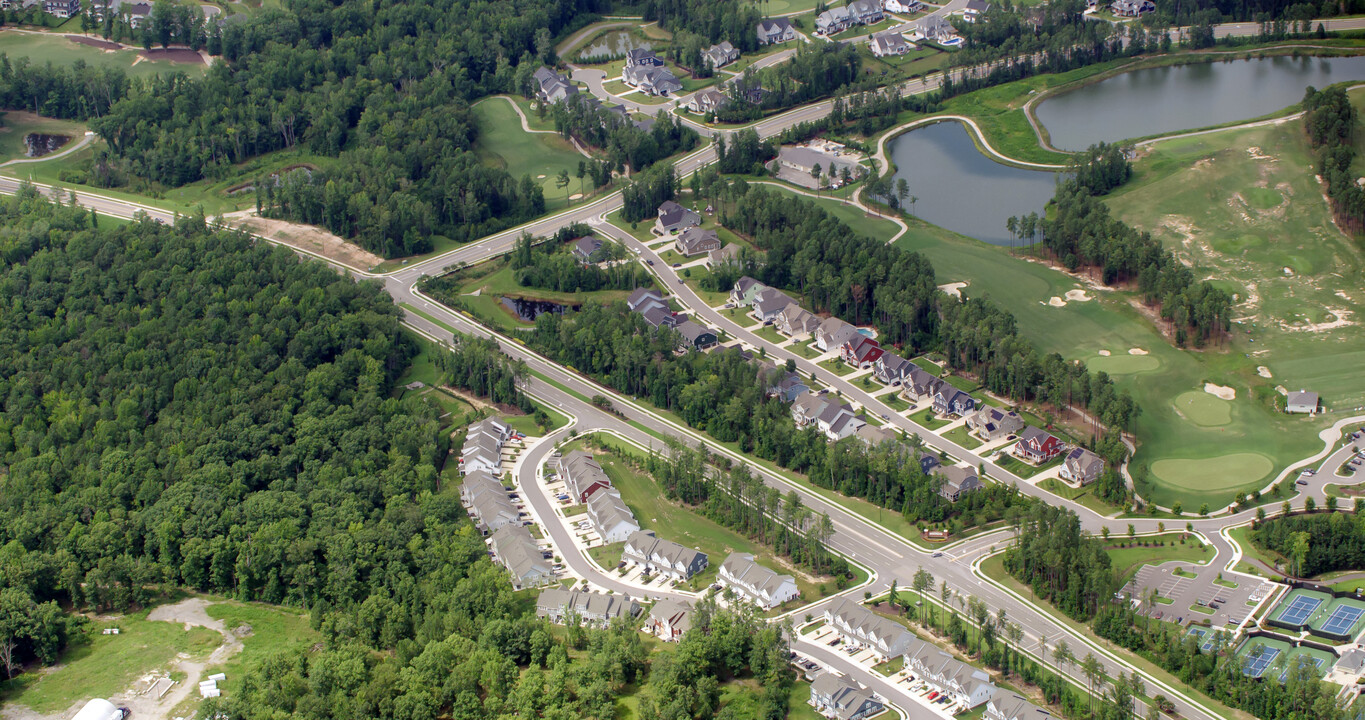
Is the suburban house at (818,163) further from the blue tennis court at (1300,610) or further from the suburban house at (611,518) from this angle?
the blue tennis court at (1300,610)

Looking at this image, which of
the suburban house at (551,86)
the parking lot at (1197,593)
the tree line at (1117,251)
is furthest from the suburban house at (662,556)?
the suburban house at (551,86)

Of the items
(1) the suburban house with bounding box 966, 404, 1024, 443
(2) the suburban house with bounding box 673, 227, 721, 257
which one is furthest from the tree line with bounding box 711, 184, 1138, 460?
(2) the suburban house with bounding box 673, 227, 721, 257

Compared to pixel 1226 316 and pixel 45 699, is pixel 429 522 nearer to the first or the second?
pixel 45 699

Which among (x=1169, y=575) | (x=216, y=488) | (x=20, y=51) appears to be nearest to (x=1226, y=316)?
(x=1169, y=575)

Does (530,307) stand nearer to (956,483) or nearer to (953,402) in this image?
(953,402)

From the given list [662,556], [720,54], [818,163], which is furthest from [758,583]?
[720,54]
